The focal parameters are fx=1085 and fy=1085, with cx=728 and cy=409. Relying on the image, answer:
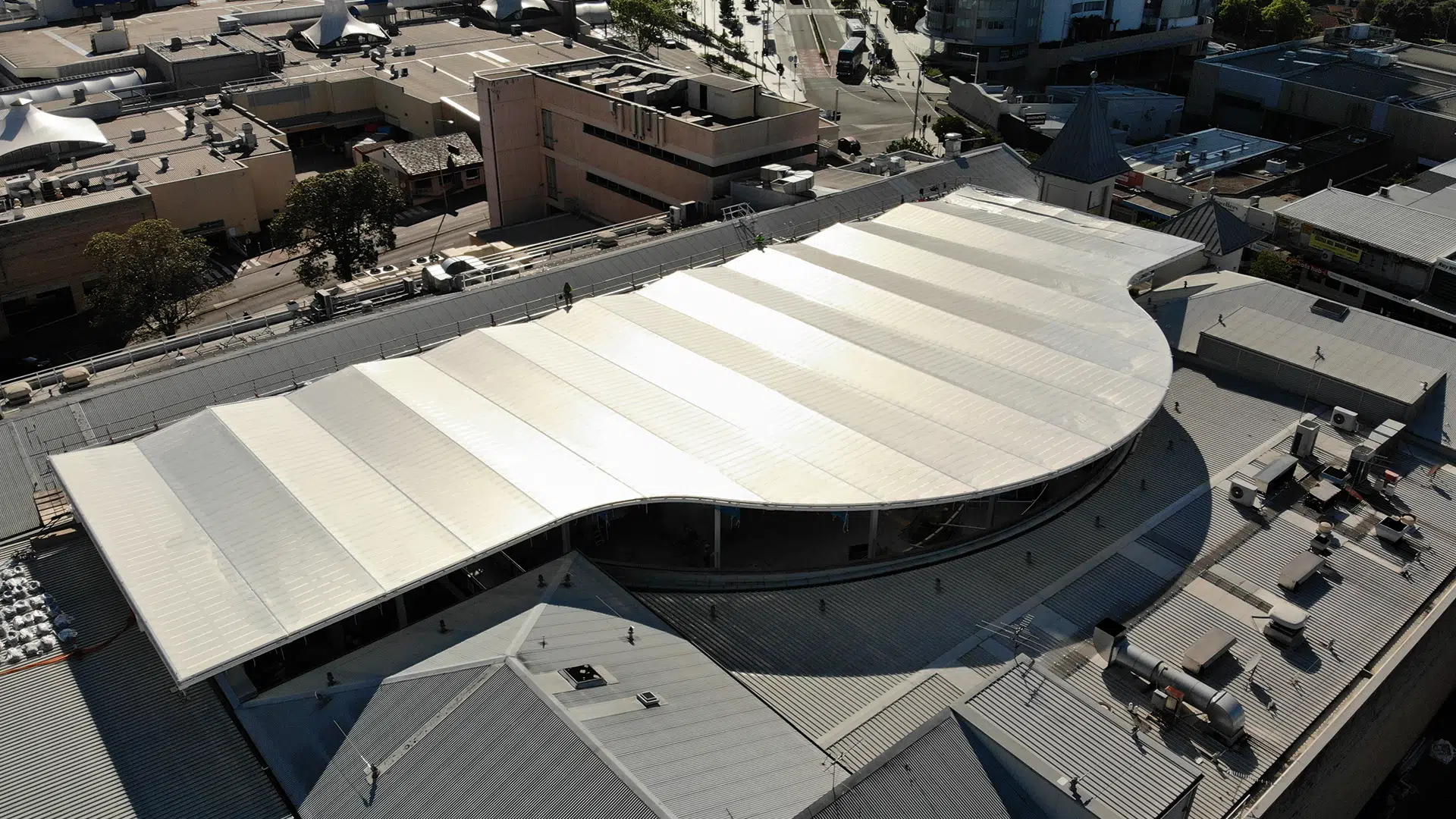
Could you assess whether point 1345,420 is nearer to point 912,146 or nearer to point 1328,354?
point 1328,354

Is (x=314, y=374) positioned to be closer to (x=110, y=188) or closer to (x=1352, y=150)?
(x=110, y=188)

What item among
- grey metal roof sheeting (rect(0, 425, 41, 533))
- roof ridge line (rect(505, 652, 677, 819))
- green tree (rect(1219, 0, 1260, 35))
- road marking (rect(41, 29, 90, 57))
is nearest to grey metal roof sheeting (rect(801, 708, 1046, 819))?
roof ridge line (rect(505, 652, 677, 819))

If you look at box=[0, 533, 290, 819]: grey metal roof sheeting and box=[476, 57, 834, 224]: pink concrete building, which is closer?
box=[0, 533, 290, 819]: grey metal roof sheeting

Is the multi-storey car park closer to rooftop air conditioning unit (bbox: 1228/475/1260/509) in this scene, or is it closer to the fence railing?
rooftop air conditioning unit (bbox: 1228/475/1260/509)

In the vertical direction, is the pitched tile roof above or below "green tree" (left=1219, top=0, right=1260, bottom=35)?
below

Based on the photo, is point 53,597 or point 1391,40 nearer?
point 53,597

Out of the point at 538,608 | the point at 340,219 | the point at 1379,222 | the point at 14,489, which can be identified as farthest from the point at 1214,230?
the point at 14,489

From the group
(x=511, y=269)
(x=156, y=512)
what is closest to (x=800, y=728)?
(x=156, y=512)
